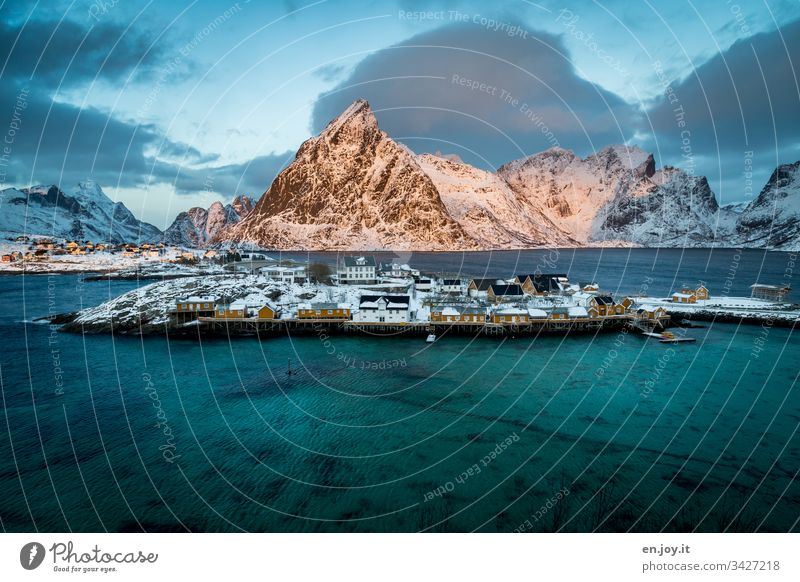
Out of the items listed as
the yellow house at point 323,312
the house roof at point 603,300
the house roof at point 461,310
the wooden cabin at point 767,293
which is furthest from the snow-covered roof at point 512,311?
the wooden cabin at point 767,293

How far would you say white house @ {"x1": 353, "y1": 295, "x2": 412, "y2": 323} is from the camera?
36500mm

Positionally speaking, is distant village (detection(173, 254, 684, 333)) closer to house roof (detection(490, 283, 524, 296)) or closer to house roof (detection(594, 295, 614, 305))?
house roof (detection(594, 295, 614, 305))

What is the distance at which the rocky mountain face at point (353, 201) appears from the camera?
550ft

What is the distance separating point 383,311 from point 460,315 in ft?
22.9

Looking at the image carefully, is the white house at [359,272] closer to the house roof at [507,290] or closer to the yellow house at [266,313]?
the house roof at [507,290]

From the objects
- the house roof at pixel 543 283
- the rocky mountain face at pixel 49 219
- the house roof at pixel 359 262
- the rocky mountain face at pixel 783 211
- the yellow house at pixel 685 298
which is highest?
the rocky mountain face at pixel 783 211

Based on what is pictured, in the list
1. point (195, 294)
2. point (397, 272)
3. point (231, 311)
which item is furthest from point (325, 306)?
point (397, 272)

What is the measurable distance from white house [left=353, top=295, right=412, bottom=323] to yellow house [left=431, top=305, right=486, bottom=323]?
272 cm

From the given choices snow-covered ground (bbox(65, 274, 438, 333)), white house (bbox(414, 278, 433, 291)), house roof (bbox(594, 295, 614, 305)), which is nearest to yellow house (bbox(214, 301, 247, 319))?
snow-covered ground (bbox(65, 274, 438, 333))

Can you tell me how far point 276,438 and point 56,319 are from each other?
115ft

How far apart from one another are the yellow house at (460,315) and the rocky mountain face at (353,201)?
125 meters

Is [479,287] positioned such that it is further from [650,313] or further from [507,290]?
[650,313]
